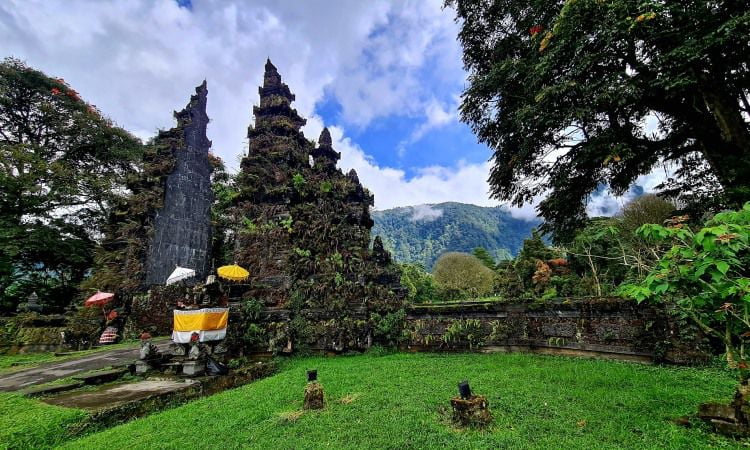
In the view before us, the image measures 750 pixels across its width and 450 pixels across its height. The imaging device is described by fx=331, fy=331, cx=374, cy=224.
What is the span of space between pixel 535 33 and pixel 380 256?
920 centimetres

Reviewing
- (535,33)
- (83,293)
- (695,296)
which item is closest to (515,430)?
(695,296)

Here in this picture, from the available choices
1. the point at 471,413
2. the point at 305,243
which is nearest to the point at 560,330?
the point at 471,413

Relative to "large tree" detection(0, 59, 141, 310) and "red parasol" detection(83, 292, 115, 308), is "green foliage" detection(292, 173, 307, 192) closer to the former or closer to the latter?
"red parasol" detection(83, 292, 115, 308)

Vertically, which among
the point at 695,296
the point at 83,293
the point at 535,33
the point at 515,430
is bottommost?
the point at 515,430

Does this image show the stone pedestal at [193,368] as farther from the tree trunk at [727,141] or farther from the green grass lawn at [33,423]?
the tree trunk at [727,141]

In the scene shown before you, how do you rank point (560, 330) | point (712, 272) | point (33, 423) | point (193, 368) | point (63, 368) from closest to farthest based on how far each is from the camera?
point (712, 272) → point (33, 423) → point (193, 368) → point (560, 330) → point (63, 368)

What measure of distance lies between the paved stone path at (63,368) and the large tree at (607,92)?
12.1 metres

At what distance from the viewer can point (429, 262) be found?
78.8 metres

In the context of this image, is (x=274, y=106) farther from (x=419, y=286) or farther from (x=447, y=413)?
(x=447, y=413)

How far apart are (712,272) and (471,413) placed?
9.24 feet

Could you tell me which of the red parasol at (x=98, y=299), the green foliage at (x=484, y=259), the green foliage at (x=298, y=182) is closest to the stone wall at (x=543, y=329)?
the green foliage at (x=298, y=182)

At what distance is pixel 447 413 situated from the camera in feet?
14.9

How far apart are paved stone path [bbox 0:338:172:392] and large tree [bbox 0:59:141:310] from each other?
8.39m

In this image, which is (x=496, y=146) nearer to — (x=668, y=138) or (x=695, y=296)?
(x=668, y=138)
